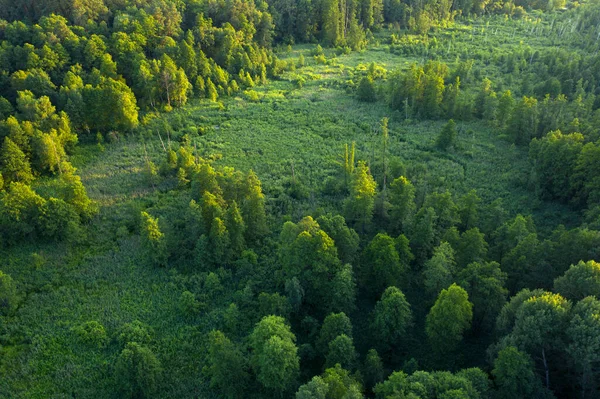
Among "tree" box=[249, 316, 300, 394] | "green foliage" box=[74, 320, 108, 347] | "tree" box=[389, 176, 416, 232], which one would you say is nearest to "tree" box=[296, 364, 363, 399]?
"tree" box=[249, 316, 300, 394]

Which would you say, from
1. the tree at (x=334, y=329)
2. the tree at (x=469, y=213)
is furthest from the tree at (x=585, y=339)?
the tree at (x=469, y=213)

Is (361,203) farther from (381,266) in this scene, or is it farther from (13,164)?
(13,164)

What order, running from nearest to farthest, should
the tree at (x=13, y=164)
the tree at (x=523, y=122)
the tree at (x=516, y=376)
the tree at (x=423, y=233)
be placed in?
the tree at (x=516, y=376) < the tree at (x=423, y=233) < the tree at (x=13, y=164) < the tree at (x=523, y=122)

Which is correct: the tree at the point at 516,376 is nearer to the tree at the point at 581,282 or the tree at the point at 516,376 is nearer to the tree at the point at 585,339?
the tree at the point at 585,339

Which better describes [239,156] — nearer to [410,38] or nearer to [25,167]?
[25,167]

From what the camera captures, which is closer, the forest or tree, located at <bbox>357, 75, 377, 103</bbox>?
the forest

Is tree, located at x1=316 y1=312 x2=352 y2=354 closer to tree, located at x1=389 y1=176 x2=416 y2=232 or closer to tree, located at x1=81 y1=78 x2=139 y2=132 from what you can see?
tree, located at x1=389 y1=176 x2=416 y2=232

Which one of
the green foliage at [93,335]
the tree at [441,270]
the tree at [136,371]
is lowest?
the green foliage at [93,335]
